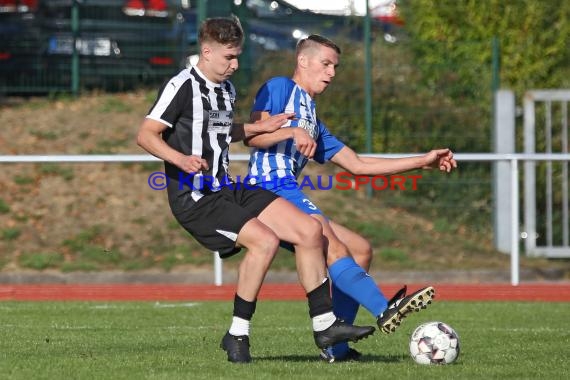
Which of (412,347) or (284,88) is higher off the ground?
(284,88)

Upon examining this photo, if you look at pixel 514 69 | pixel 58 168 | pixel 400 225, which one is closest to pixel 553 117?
pixel 514 69

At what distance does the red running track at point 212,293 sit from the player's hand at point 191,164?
21.5 ft

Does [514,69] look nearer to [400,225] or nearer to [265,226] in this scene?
[400,225]

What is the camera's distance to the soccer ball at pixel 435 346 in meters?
7.16

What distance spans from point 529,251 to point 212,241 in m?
10.5

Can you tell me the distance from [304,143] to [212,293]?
6601 millimetres

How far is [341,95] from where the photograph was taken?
62.0 ft

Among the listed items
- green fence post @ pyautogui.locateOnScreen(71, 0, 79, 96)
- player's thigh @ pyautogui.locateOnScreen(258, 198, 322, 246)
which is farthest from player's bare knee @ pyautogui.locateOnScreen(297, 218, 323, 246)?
green fence post @ pyautogui.locateOnScreen(71, 0, 79, 96)

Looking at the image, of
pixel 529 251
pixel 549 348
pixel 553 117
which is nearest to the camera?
pixel 549 348

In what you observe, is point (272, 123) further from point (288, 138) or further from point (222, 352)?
point (222, 352)

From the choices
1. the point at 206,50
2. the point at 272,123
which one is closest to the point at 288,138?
the point at 272,123

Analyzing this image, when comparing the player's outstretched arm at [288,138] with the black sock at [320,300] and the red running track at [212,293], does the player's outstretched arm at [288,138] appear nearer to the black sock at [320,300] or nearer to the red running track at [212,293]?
the black sock at [320,300]

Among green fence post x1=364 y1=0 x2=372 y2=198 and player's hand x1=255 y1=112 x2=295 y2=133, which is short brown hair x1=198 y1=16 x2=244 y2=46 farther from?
green fence post x1=364 y1=0 x2=372 y2=198

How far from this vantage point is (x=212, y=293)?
1360cm
